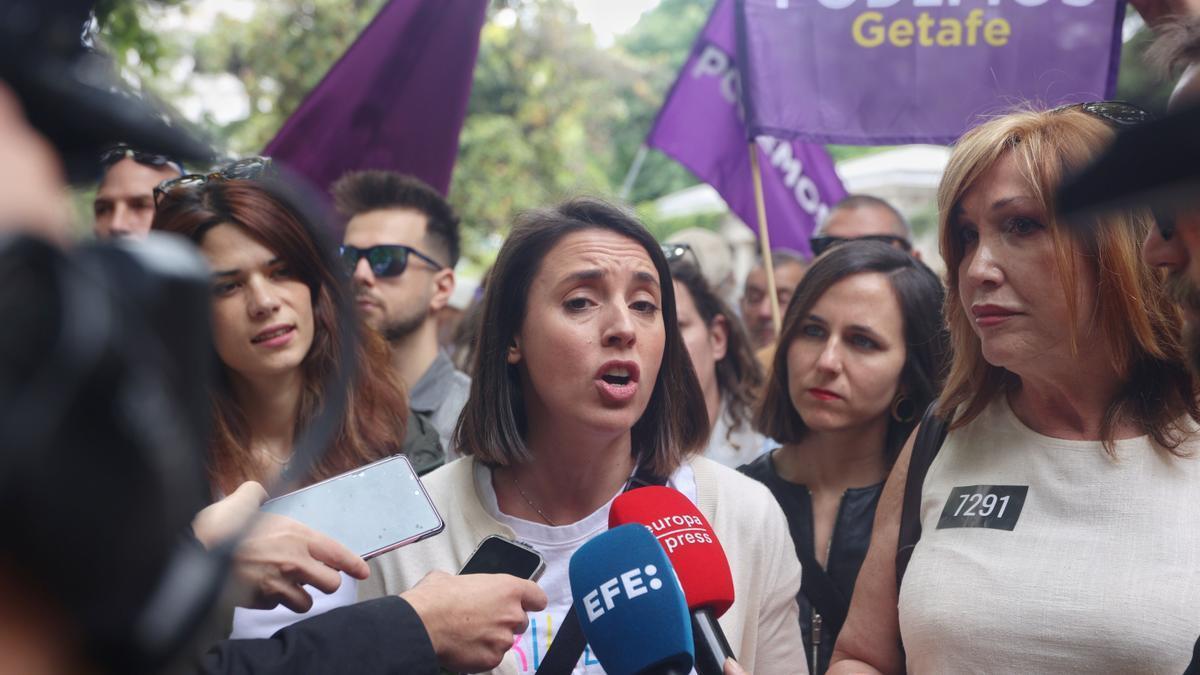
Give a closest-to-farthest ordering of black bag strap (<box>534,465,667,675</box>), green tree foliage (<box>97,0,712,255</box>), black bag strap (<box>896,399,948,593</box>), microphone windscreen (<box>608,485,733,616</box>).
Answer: microphone windscreen (<box>608,485,733,616</box>), black bag strap (<box>534,465,667,675</box>), black bag strap (<box>896,399,948,593</box>), green tree foliage (<box>97,0,712,255</box>)

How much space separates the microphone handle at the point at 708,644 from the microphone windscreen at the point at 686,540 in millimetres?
24

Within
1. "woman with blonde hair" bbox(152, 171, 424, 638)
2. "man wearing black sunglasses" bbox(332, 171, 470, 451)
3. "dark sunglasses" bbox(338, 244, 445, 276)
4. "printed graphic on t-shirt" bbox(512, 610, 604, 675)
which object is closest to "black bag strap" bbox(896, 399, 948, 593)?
"printed graphic on t-shirt" bbox(512, 610, 604, 675)

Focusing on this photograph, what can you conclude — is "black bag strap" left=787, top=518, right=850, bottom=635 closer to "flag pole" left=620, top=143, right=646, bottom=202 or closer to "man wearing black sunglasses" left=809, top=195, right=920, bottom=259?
"flag pole" left=620, top=143, right=646, bottom=202

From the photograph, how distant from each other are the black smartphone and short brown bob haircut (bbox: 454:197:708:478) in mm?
526

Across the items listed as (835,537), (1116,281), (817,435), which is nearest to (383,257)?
(817,435)

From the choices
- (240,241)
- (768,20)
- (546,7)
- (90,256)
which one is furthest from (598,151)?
(90,256)

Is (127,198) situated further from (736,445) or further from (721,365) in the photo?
(736,445)

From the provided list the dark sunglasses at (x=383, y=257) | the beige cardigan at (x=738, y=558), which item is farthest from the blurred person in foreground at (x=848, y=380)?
the dark sunglasses at (x=383, y=257)

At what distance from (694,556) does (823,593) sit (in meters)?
1.17

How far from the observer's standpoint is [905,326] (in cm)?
377

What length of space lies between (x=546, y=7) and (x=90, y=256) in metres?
17.0

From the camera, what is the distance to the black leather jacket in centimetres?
332

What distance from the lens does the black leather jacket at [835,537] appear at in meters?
3.32

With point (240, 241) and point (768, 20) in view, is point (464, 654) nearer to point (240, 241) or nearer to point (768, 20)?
point (240, 241)
